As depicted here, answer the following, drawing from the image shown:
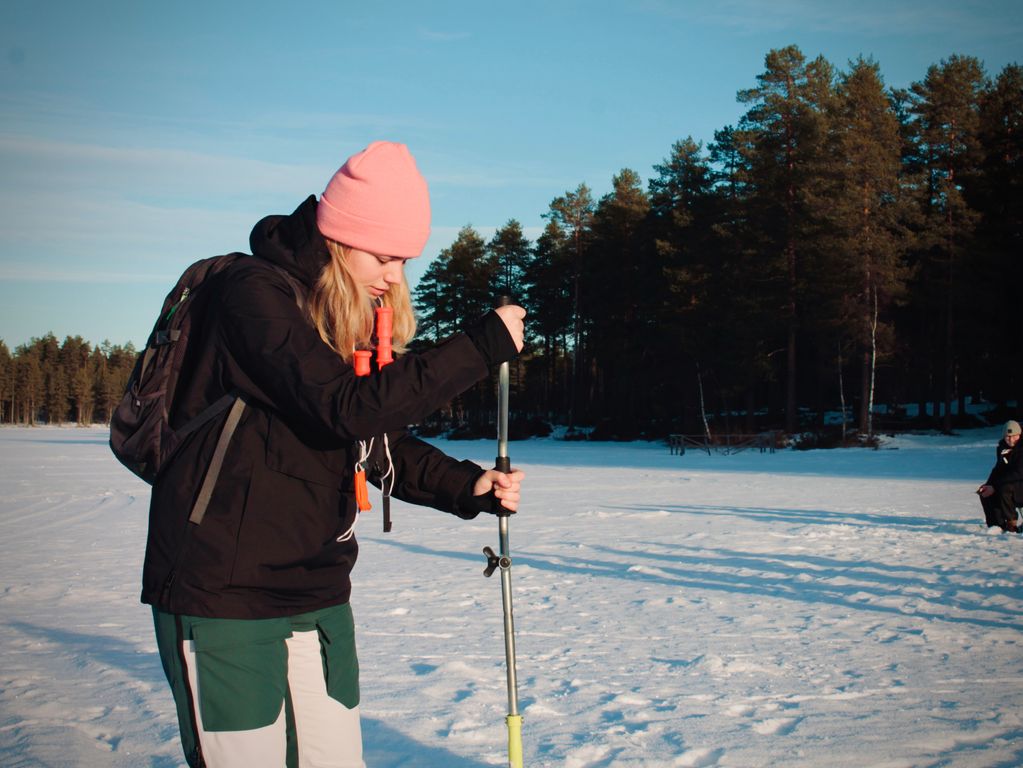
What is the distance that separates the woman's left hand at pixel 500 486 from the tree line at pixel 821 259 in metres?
32.1

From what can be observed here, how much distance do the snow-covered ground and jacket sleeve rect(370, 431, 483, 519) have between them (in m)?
1.73

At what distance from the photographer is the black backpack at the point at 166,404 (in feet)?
5.98

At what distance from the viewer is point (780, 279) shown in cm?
3641

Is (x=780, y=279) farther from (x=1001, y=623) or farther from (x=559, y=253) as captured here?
(x=1001, y=623)

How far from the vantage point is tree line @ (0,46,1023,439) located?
112ft

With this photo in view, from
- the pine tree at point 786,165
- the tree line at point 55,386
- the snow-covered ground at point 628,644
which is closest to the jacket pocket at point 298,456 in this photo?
the snow-covered ground at point 628,644

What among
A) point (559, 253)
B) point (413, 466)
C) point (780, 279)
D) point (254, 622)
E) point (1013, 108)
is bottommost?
point (254, 622)

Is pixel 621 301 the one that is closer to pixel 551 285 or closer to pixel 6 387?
pixel 551 285

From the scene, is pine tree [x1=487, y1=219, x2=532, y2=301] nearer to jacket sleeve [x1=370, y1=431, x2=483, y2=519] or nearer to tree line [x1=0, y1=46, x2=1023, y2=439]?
tree line [x1=0, y1=46, x2=1023, y2=439]

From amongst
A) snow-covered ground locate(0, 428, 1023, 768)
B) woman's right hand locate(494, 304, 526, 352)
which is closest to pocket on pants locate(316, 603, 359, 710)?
woman's right hand locate(494, 304, 526, 352)

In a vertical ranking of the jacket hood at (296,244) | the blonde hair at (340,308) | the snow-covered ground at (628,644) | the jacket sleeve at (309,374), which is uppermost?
the jacket hood at (296,244)

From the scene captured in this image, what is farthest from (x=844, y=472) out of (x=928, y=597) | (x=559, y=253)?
(x=559, y=253)

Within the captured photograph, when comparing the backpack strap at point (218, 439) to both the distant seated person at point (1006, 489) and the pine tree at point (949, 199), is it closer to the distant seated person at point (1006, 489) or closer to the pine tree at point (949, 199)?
the distant seated person at point (1006, 489)

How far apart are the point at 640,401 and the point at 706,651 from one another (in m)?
44.7
